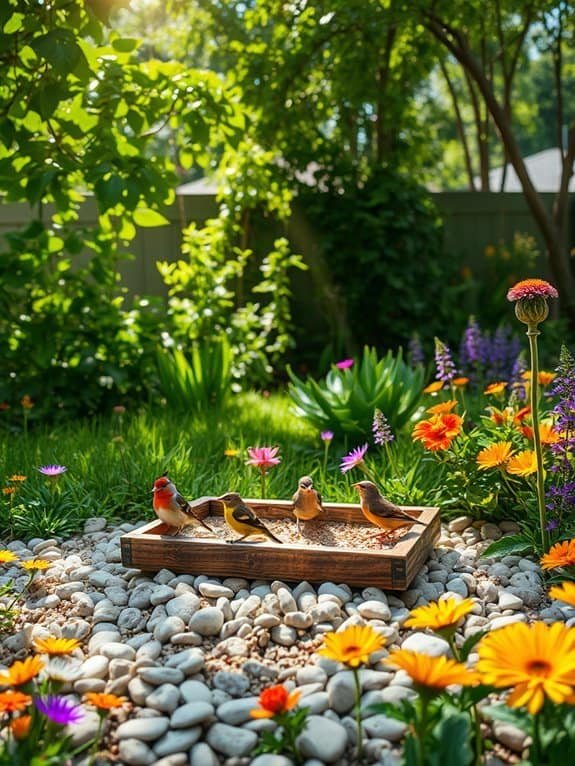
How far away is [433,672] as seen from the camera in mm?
1619

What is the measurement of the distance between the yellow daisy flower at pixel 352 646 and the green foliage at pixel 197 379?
11.1 feet

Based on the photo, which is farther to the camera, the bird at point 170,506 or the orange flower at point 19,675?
the bird at point 170,506

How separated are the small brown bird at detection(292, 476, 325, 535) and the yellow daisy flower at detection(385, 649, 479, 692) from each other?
3.94 feet

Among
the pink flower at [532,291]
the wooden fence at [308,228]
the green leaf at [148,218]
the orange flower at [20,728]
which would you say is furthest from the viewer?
the wooden fence at [308,228]

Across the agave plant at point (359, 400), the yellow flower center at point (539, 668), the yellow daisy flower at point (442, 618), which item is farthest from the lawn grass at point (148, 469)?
the yellow flower center at point (539, 668)

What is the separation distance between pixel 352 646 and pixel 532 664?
1.18ft

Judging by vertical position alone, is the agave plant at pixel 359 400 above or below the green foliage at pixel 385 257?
below

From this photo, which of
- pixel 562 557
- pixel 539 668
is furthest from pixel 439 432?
pixel 539 668

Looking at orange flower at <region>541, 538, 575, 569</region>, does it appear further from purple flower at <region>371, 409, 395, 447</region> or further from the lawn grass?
the lawn grass

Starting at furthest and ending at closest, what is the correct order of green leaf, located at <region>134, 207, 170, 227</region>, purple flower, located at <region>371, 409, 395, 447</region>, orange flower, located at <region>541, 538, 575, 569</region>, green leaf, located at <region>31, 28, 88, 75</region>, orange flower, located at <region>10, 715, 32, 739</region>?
green leaf, located at <region>134, 207, 170, 227</region>, purple flower, located at <region>371, 409, 395, 447</region>, green leaf, located at <region>31, 28, 88, 75</region>, orange flower, located at <region>541, 538, 575, 569</region>, orange flower, located at <region>10, 715, 32, 739</region>

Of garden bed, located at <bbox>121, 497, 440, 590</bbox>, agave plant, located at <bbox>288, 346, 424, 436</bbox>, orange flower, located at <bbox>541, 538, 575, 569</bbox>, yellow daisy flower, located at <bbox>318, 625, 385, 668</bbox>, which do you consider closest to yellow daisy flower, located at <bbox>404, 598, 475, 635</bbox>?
yellow daisy flower, located at <bbox>318, 625, 385, 668</bbox>

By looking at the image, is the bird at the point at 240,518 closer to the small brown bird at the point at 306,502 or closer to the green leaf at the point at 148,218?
the small brown bird at the point at 306,502

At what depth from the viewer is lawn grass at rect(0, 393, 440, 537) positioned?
10.9 feet

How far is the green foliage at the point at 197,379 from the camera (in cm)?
514
